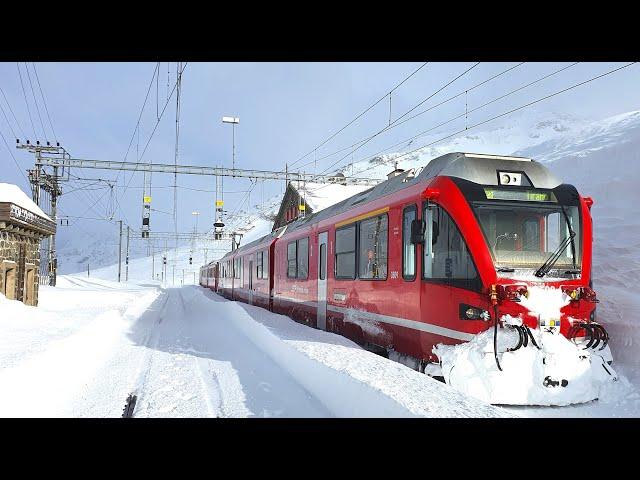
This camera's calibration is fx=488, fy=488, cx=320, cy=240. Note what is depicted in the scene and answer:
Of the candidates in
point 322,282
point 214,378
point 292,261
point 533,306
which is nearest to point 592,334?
point 533,306

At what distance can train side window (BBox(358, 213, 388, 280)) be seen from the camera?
27.9 feet

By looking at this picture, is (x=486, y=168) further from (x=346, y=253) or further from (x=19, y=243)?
(x=19, y=243)

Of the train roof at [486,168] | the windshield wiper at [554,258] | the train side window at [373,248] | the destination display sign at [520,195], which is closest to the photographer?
the windshield wiper at [554,258]

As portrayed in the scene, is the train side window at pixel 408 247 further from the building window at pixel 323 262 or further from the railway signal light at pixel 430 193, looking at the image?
the building window at pixel 323 262

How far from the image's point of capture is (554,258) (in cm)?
655

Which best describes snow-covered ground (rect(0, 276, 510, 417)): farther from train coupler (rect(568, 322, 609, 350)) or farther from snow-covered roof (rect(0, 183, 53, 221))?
snow-covered roof (rect(0, 183, 53, 221))

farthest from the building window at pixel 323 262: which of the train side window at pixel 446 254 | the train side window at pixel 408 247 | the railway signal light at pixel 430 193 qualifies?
the railway signal light at pixel 430 193

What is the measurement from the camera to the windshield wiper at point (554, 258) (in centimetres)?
636

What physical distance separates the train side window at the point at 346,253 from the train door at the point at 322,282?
2.70 feet

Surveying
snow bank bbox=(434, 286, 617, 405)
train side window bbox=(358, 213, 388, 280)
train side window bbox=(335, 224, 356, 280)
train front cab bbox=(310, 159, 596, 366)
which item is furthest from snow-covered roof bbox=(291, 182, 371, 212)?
snow bank bbox=(434, 286, 617, 405)

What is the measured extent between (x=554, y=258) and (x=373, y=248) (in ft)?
10.6

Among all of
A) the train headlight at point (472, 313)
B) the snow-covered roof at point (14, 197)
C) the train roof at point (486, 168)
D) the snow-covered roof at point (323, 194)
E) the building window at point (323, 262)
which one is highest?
the snow-covered roof at point (323, 194)

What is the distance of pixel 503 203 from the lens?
22.4ft
